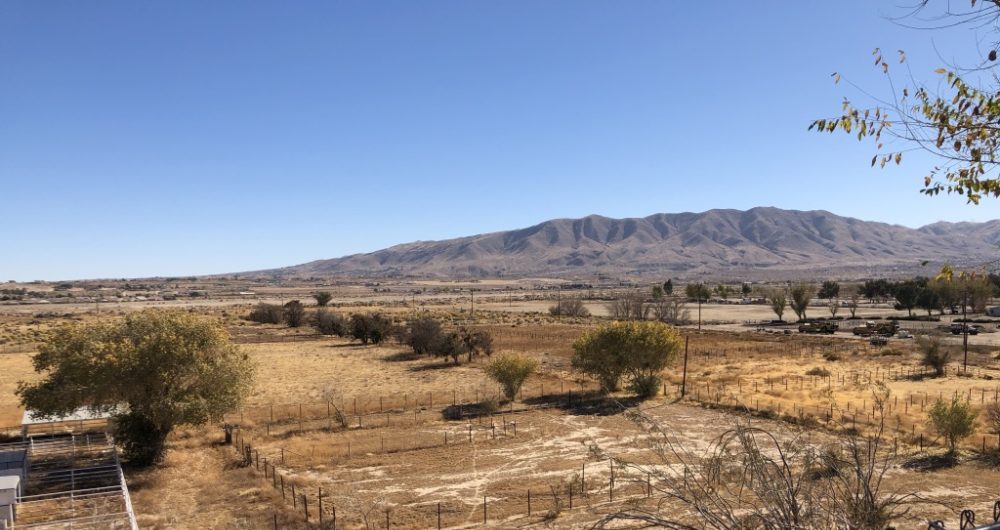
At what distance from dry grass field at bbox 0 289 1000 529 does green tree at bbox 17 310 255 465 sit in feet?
6.66

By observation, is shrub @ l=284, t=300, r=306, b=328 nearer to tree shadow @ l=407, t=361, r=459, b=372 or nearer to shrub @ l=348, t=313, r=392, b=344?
shrub @ l=348, t=313, r=392, b=344

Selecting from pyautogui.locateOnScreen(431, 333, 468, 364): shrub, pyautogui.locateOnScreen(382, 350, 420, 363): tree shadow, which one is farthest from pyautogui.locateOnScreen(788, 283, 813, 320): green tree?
pyautogui.locateOnScreen(382, 350, 420, 363): tree shadow

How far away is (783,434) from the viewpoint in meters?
27.7

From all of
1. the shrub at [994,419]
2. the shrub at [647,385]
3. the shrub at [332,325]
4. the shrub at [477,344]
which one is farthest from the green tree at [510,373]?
the shrub at [332,325]

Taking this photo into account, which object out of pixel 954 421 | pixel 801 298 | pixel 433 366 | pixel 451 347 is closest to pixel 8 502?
pixel 954 421

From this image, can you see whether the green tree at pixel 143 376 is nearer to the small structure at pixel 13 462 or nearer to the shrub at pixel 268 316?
the small structure at pixel 13 462

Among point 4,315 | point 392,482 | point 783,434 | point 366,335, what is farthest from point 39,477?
point 4,315

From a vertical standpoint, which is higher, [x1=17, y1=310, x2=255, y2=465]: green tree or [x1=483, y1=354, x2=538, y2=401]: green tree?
[x1=17, y1=310, x2=255, y2=465]: green tree

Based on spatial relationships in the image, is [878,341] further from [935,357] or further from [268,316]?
[268,316]

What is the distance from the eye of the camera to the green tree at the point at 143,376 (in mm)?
22438

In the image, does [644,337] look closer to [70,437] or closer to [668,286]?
[70,437]

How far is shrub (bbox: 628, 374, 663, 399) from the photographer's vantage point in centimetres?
3719

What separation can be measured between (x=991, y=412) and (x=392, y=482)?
26826 mm

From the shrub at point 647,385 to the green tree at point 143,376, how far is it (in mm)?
22655
